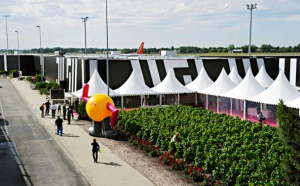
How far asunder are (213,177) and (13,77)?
68.5 metres

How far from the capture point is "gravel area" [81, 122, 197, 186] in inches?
609

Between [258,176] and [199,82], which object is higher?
[199,82]

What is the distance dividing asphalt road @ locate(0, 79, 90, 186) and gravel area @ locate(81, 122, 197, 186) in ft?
9.03

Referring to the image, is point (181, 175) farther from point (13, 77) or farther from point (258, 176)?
point (13, 77)

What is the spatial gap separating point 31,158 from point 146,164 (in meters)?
5.83

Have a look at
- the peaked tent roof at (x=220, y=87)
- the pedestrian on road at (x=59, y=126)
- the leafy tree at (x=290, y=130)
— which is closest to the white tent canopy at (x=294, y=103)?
the peaked tent roof at (x=220, y=87)

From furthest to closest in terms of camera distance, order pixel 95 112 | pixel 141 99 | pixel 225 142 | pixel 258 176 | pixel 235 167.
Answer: pixel 141 99, pixel 95 112, pixel 225 142, pixel 235 167, pixel 258 176

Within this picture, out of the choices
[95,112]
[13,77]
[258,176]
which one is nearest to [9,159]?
[95,112]

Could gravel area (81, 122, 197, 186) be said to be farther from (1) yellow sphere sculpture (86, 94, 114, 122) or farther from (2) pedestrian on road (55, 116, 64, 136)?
(2) pedestrian on road (55, 116, 64, 136)

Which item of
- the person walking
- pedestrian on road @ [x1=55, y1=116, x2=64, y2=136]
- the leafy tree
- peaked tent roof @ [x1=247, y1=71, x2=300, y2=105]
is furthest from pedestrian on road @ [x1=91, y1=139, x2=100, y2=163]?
peaked tent roof @ [x1=247, y1=71, x2=300, y2=105]

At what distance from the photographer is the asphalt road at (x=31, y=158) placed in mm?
15492

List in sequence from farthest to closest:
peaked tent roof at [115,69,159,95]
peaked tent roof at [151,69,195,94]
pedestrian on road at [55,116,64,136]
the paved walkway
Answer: peaked tent roof at [151,69,195,94]
peaked tent roof at [115,69,159,95]
pedestrian on road at [55,116,64,136]
the paved walkway

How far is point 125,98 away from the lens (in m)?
34.6

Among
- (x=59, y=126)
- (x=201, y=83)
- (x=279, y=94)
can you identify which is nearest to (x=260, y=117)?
(x=279, y=94)
